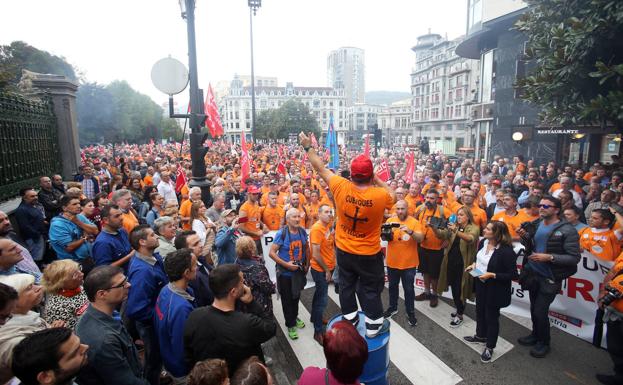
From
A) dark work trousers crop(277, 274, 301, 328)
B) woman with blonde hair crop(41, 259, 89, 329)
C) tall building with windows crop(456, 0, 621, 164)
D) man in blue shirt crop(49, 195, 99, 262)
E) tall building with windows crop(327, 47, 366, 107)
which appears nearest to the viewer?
woman with blonde hair crop(41, 259, 89, 329)

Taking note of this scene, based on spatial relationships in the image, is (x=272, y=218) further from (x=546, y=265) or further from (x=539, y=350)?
(x=539, y=350)

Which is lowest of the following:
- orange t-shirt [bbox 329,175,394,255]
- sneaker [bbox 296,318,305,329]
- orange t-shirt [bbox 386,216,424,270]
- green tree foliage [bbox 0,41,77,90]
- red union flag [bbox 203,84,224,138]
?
sneaker [bbox 296,318,305,329]

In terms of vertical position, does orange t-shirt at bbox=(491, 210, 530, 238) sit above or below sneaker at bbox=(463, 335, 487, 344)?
above

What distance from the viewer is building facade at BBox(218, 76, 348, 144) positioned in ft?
373

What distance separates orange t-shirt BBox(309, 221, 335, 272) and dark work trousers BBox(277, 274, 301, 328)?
0.45 m

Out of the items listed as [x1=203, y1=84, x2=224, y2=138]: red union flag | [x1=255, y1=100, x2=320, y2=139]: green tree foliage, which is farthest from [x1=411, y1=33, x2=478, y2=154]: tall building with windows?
[x1=203, y1=84, x2=224, y2=138]: red union flag

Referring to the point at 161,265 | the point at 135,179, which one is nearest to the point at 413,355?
the point at 161,265

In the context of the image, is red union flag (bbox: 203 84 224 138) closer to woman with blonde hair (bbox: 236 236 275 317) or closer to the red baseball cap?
woman with blonde hair (bbox: 236 236 275 317)

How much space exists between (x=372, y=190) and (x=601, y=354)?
4001mm

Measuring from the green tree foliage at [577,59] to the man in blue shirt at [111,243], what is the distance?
8.51 meters

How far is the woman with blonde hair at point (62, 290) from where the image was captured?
293cm

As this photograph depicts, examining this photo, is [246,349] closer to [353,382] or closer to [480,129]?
[353,382]

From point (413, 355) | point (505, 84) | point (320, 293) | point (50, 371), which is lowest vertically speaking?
point (413, 355)

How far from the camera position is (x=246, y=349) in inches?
102
